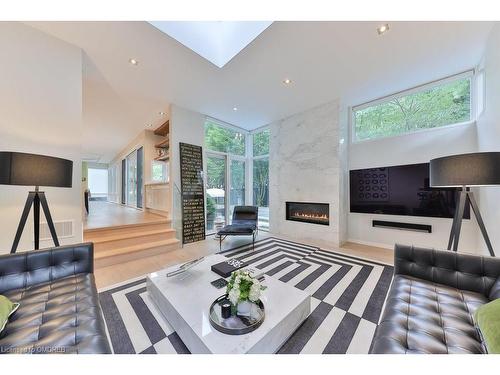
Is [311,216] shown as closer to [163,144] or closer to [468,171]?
[468,171]

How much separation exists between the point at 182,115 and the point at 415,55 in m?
4.05

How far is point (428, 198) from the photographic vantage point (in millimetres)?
3070

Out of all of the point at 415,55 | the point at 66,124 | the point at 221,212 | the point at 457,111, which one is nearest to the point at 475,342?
the point at 415,55

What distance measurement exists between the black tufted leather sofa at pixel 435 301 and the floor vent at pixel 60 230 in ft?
10.9

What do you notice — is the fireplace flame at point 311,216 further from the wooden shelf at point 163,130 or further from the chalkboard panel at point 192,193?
the wooden shelf at point 163,130

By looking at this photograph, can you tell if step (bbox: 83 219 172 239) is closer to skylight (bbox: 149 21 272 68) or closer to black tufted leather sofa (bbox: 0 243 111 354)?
black tufted leather sofa (bbox: 0 243 111 354)

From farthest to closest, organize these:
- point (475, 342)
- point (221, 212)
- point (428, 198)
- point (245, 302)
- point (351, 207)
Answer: point (221, 212)
point (351, 207)
point (428, 198)
point (245, 302)
point (475, 342)

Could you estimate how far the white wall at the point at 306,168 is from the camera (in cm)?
384

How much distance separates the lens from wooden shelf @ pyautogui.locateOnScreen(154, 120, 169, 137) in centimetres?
511

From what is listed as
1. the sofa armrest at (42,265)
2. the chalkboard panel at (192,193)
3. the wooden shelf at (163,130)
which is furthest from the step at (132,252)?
the wooden shelf at (163,130)

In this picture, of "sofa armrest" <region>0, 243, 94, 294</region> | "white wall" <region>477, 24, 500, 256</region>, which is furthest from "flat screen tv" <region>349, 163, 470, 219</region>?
"sofa armrest" <region>0, 243, 94, 294</region>

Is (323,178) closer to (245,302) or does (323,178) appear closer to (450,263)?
(450,263)

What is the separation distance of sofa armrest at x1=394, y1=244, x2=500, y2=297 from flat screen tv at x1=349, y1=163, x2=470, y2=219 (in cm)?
197

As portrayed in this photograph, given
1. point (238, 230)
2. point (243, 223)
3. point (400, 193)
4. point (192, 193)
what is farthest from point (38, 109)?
point (400, 193)
